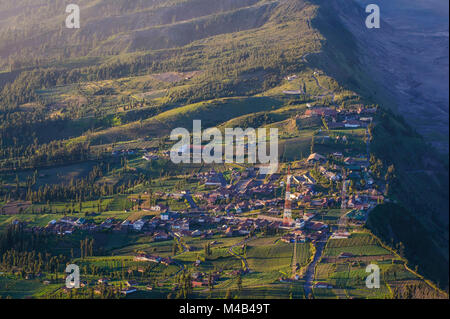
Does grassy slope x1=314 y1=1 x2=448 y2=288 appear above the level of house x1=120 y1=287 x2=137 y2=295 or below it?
above

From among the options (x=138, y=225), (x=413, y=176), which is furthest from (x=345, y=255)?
(x=413, y=176)

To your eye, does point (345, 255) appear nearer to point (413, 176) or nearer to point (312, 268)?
point (312, 268)

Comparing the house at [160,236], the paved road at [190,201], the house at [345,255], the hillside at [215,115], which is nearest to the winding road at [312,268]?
the hillside at [215,115]

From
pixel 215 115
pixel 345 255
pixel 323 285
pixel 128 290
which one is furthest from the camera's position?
pixel 215 115

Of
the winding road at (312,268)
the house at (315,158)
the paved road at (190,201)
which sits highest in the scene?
the house at (315,158)

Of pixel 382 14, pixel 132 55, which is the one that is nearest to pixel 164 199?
pixel 132 55

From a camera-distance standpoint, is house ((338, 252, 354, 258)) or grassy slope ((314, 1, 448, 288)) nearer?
house ((338, 252, 354, 258))

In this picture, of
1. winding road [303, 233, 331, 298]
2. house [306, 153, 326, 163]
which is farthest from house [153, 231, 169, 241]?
house [306, 153, 326, 163]

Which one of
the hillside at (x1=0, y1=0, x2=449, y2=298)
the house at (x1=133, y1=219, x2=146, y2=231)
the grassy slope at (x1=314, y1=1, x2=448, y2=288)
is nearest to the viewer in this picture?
the grassy slope at (x1=314, y1=1, x2=448, y2=288)

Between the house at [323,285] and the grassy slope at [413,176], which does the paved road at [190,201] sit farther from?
the house at [323,285]

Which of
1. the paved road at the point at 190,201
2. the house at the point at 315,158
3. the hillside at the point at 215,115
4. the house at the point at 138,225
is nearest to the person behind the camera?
the hillside at the point at 215,115

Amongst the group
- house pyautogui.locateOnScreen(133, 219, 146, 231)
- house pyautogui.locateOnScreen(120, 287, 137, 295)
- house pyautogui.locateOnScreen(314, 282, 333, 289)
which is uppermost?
house pyautogui.locateOnScreen(133, 219, 146, 231)

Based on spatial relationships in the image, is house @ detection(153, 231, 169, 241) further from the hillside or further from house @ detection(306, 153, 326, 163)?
house @ detection(306, 153, 326, 163)
